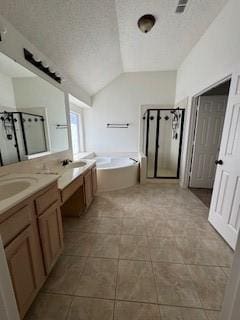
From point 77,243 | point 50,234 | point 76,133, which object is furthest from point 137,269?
point 76,133

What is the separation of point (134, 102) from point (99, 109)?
1.07 metres

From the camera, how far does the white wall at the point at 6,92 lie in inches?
56.8

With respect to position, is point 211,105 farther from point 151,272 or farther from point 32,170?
point 32,170

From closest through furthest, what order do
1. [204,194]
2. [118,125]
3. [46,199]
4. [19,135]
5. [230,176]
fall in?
[46,199] → [19,135] → [230,176] → [204,194] → [118,125]

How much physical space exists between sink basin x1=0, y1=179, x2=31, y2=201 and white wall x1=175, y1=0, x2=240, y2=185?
260 cm

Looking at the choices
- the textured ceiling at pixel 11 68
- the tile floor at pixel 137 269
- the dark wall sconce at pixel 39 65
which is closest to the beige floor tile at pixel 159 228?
the tile floor at pixel 137 269

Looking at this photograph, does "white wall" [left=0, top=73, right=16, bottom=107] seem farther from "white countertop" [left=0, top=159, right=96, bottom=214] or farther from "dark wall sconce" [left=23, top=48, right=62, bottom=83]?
"white countertop" [left=0, top=159, right=96, bottom=214]

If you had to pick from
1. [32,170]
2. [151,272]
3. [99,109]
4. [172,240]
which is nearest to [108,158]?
[99,109]

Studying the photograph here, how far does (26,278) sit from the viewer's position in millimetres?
1008

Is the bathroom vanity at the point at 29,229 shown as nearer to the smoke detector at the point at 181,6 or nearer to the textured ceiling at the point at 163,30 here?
Result: the textured ceiling at the point at 163,30

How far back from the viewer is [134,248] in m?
1.70

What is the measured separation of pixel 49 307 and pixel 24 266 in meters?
0.46

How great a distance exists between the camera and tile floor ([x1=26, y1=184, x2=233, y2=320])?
1123mm

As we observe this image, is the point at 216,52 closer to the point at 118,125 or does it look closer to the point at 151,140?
the point at 151,140
